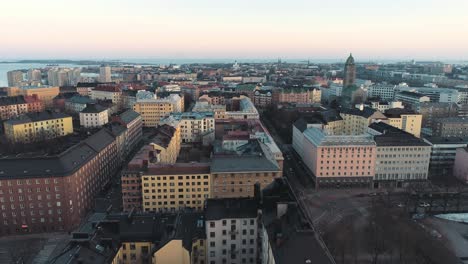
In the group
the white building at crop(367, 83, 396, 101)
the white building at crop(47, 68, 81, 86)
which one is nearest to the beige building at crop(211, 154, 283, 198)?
the white building at crop(367, 83, 396, 101)

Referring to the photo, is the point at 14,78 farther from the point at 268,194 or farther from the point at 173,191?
the point at 268,194

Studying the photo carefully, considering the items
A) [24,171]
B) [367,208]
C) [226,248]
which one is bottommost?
[367,208]

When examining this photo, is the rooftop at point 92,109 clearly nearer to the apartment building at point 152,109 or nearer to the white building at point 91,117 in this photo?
the white building at point 91,117

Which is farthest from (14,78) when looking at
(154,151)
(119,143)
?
(154,151)

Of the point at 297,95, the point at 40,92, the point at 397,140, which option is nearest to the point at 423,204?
the point at 397,140

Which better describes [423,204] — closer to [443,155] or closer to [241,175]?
[443,155]
